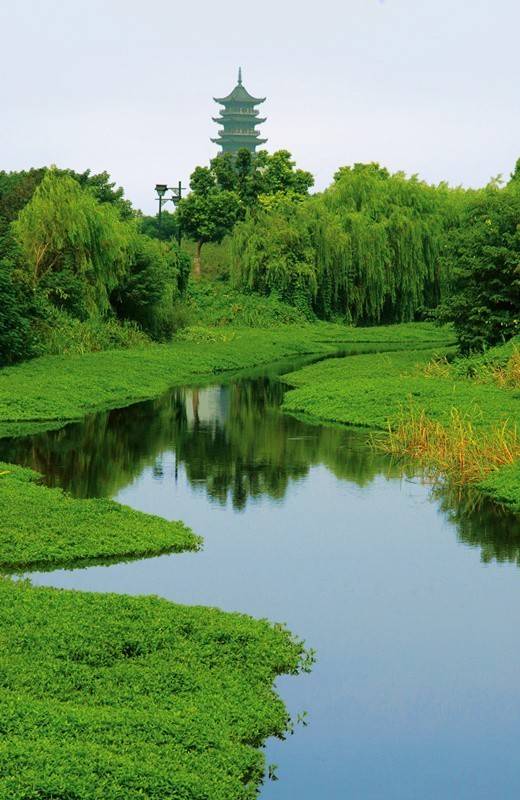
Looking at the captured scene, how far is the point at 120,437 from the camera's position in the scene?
865 inches

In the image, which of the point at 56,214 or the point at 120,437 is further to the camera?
the point at 56,214

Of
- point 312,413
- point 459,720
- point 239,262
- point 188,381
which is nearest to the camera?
point 459,720

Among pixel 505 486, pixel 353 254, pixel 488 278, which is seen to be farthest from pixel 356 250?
pixel 505 486

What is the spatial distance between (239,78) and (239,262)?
6911cm

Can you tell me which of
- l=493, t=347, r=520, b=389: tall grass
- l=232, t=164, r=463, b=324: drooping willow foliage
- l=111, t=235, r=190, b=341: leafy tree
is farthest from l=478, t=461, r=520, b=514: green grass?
l=232, t=164, r=463, b=324: drooping willow foliage

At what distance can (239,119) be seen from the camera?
383 feet

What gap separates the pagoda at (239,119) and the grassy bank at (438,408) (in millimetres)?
86553

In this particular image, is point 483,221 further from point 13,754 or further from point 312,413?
point 13,754

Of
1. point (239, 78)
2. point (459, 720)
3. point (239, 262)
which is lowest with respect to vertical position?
point (459, 720)

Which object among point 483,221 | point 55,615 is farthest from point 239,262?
point 55,615

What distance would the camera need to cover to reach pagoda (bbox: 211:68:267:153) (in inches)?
4560

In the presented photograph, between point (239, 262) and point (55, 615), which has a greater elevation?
point (239, 262)

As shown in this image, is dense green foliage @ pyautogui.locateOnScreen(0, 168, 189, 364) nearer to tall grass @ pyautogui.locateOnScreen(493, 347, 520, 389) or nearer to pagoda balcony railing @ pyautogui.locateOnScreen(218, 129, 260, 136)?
tall grass @ pyautogui.locateOnScreen(493, 347, 520, 389)

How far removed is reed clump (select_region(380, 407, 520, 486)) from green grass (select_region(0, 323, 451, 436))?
707 cm
